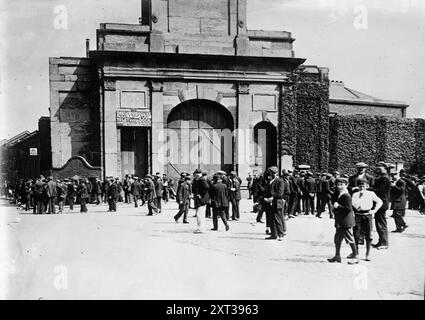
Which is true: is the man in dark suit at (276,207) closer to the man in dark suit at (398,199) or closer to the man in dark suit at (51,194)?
the man in dark suit at (398,199)

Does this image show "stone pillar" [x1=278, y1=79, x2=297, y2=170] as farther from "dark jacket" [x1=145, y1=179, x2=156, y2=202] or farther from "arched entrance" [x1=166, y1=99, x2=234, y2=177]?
"dark jacket" [x1=145, y1=179, x2=156, y2=202]

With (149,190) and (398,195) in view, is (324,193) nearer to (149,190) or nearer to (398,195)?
(398,195)

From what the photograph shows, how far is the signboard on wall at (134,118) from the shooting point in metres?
24.2

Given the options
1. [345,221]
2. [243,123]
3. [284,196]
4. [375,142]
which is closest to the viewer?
[345,221]

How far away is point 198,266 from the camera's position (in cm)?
842

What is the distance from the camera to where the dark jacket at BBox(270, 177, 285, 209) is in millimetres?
11414

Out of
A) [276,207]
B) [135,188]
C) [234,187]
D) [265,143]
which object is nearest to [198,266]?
[276,207]

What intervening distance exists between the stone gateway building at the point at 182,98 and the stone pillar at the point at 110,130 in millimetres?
52

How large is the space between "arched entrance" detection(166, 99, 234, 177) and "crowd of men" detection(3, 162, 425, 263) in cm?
168

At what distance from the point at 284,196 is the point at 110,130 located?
40.1 feet

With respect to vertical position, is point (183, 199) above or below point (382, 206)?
below

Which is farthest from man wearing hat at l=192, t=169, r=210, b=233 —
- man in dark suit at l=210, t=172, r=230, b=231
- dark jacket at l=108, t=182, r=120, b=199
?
dark jacket at l=108, t=182, r=120, b=199

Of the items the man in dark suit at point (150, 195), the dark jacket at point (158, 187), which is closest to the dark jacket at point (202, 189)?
the man in dark suit at point (150, 195)

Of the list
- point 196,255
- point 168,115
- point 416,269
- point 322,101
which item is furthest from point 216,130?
point 416,269
